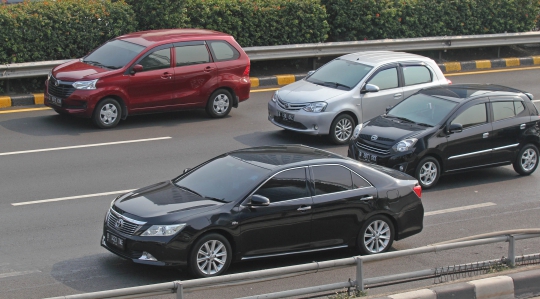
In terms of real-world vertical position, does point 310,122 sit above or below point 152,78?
below

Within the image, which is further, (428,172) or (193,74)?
(193,74)

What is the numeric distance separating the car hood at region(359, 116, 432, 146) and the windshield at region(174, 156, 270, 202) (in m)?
4.08

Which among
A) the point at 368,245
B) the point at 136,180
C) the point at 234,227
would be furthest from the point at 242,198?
the point at 136,180

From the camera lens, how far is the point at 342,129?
15625 mm

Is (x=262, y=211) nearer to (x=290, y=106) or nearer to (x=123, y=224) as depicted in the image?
(x=123, y=224)

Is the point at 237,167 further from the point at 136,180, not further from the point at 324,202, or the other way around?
the point at 136,180

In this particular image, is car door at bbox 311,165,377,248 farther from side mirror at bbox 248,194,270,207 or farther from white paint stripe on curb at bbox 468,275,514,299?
white paint stripe on curb at bbox 468,275,514,299

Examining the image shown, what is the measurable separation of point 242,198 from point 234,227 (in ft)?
1.17

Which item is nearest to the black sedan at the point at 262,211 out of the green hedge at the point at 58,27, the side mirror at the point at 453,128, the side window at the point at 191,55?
the side mirror at the point at 453,128

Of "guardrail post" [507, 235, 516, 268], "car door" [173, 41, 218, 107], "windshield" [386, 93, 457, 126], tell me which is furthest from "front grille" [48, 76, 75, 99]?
"guardrail post" [507, 235, 516, 268]

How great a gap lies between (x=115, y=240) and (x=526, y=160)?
8.23 m

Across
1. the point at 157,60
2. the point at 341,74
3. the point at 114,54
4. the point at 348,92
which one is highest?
the point at 114,54

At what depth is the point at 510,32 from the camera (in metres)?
25.8

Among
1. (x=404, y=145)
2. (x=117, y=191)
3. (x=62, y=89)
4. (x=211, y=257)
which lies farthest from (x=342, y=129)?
(x=211, y=257)
